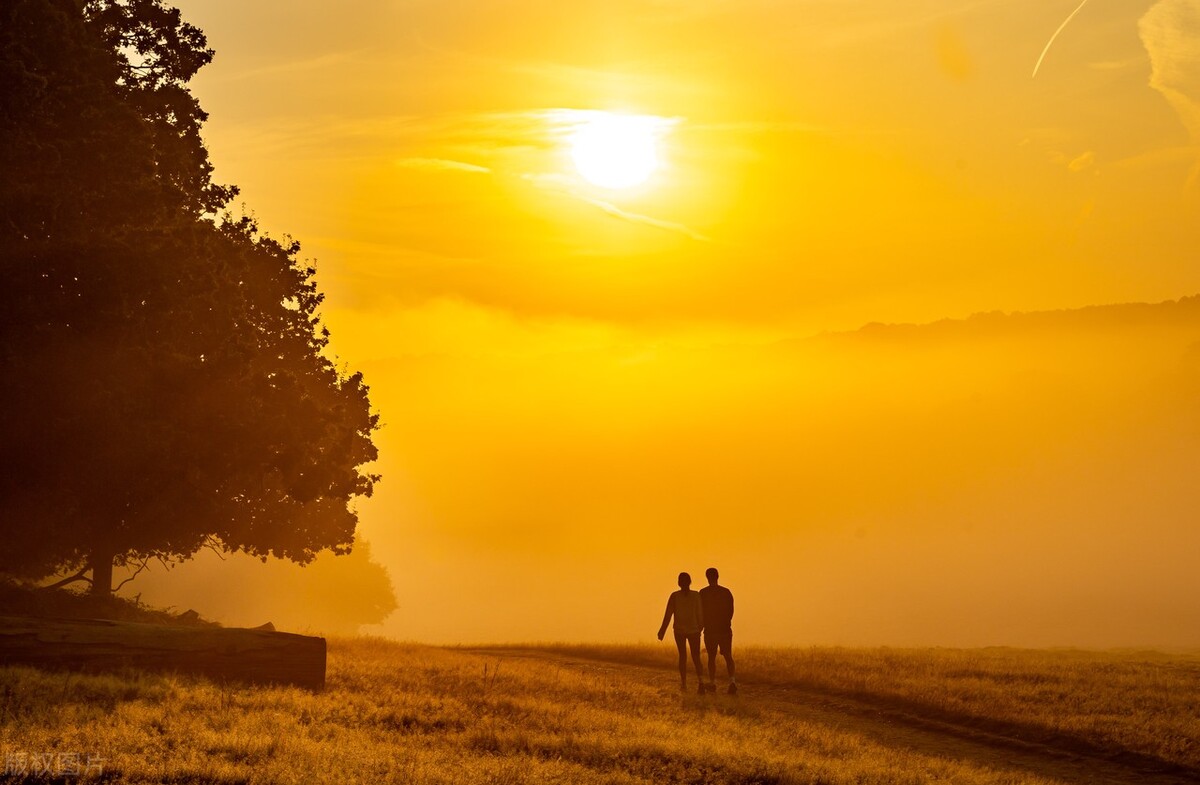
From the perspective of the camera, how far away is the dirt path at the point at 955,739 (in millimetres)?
19859

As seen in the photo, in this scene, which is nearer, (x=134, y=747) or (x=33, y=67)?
(x=134, y=747)

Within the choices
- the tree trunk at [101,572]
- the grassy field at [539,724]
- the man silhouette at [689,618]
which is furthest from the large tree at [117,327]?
the man silhouette at [689,618]

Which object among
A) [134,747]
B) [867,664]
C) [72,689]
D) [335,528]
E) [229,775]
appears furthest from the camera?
[335,528]

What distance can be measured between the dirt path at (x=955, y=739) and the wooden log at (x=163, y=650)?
857 centimetres

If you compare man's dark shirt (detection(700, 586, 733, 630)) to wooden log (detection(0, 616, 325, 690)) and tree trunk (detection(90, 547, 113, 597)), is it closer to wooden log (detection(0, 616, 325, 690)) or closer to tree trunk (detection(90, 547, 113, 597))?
wooden log (detection(0, 616, 325, 690))

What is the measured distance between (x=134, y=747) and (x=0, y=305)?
1610 centimetres

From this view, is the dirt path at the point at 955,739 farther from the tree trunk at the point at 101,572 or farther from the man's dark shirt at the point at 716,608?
the tree trunk at the point at 101,572

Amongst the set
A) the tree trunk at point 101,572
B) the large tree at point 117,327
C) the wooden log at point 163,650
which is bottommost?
the wooden log at point 163,650

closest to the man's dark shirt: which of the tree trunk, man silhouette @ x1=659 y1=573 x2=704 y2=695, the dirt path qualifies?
man silhouette @ x1=659 y1=573 x2=704 y2=695

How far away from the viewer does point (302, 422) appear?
33.2 meters

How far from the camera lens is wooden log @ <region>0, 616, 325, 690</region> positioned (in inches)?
836

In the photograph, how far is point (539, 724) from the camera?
20500mm

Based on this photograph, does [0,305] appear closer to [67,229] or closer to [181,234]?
[67,229]

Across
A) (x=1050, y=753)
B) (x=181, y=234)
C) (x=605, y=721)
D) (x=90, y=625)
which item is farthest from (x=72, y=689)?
(x=1050, y=753)
